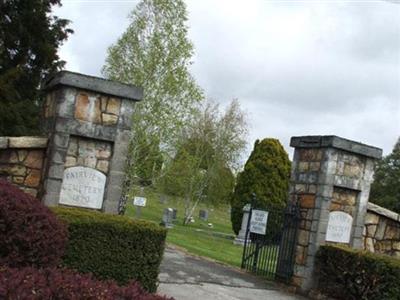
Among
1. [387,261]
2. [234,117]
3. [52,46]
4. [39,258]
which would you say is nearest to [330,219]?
[387,261]

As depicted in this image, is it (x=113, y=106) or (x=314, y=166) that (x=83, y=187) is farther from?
(x=314, y=166)

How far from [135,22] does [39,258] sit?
21.6 metres

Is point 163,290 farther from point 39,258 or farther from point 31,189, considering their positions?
point 39,258

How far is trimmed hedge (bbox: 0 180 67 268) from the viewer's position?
202 inches

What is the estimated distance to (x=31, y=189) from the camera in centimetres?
761

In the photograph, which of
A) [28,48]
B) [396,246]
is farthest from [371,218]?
[28,48]

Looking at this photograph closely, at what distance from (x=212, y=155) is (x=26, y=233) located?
92.7 ft

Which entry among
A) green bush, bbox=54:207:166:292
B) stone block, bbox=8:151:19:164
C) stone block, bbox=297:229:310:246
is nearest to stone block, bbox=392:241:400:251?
stone block, bbox=297:229:310:246

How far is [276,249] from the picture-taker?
36.0ft

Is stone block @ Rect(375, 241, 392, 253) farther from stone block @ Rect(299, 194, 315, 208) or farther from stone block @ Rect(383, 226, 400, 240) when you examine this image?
stone block @ Rect(299, 194, 315, 208)

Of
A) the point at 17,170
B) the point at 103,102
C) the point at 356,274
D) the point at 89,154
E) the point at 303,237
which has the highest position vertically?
the point at 103,102

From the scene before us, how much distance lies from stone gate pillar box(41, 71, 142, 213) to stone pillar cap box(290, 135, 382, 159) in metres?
3.79

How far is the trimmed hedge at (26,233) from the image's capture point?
5.13 metres

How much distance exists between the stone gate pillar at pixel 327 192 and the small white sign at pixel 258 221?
95 cm
